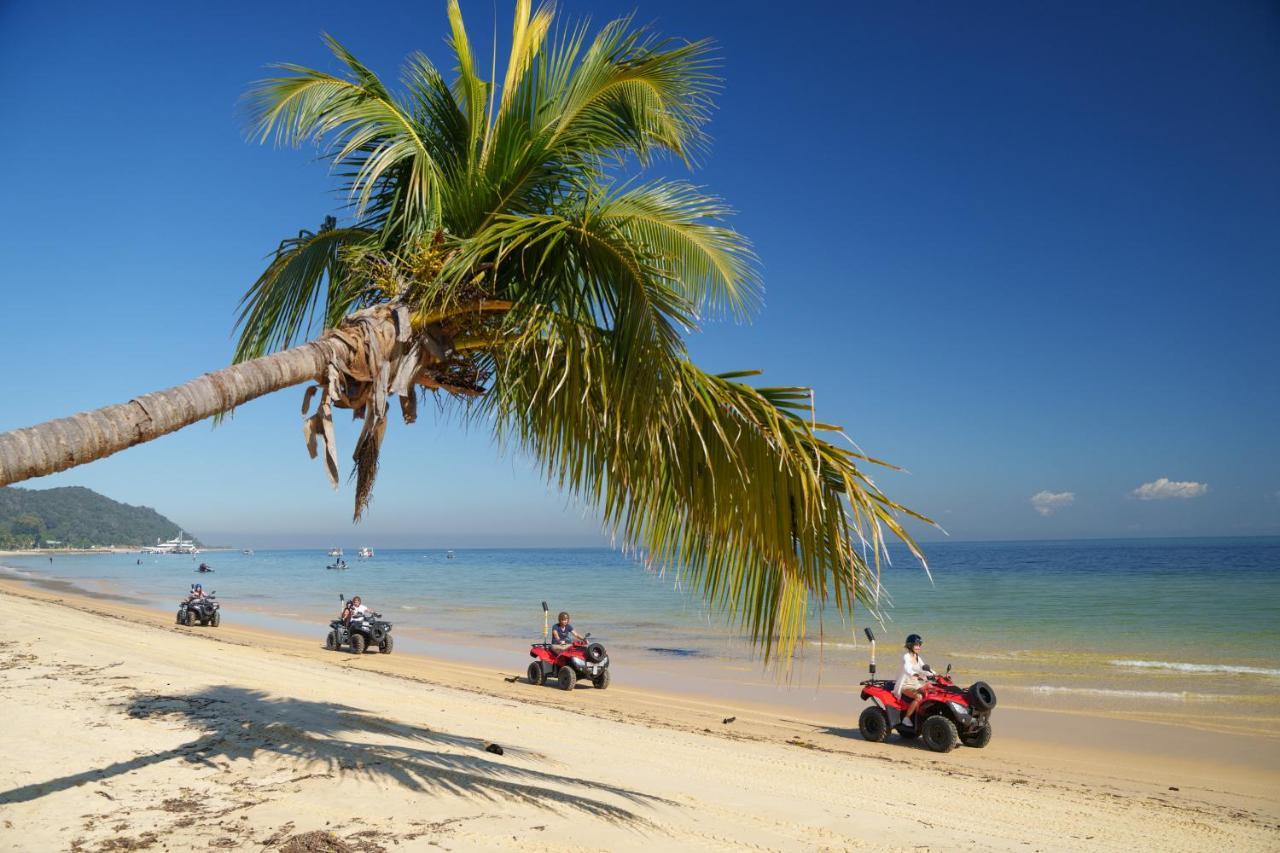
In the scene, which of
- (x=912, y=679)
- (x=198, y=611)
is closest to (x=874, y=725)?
(x=912, y=679)

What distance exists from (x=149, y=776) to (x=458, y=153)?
4768 mm

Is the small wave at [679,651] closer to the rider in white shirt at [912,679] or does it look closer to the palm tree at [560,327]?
the rider in white shirt at [912,679]

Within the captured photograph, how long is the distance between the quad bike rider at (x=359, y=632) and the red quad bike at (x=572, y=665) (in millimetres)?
4878

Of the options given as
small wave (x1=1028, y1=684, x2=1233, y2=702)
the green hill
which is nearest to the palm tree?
small wave (x1=1028, y1=684, x2=1233, y2=702)

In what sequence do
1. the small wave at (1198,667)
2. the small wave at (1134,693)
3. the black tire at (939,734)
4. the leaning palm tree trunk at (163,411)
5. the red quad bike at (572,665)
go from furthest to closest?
the small wave at (1198,667), the small wave at (1134,693), the red quad bike at (572,665), the black tire at (939,734), the leaning palm tree trunk at (163,411)

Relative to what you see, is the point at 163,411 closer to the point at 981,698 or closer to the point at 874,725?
the point at 874,725

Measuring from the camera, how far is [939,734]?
896 cm

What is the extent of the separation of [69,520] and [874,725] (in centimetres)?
18155

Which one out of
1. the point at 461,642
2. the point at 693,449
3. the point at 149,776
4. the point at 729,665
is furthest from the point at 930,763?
the point at 461,642

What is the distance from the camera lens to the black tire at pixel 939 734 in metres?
8.90

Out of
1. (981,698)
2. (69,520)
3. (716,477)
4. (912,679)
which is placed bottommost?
(69,520)

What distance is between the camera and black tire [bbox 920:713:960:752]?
890 cm

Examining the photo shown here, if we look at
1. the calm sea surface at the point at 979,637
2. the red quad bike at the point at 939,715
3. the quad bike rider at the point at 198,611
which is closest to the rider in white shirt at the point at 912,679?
the red quad bike at the point at 939,715

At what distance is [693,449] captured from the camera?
4148mm
